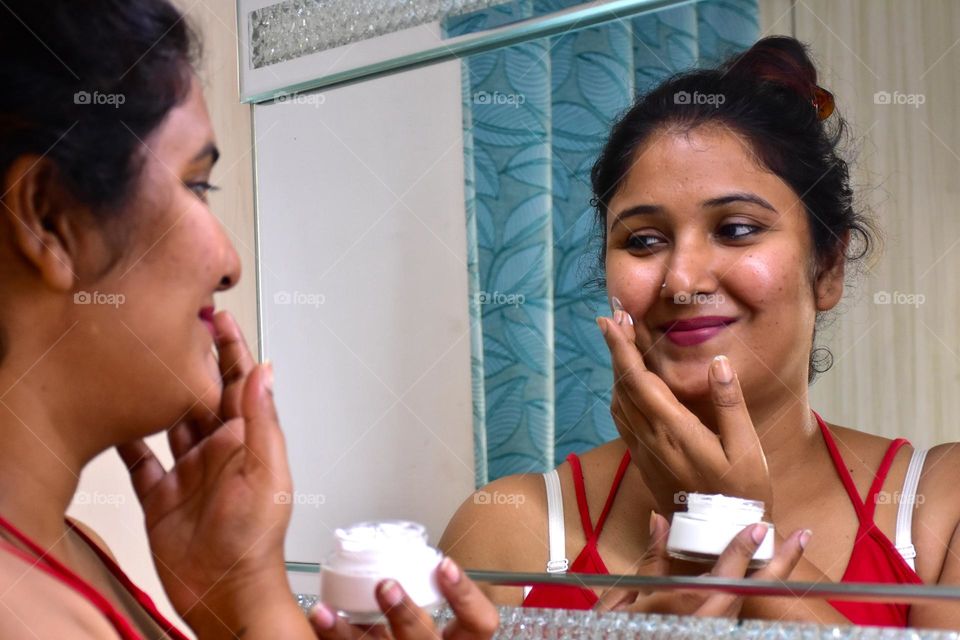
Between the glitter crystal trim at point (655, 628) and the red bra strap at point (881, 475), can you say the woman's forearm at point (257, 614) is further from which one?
the red bra strap at point (881, 475)

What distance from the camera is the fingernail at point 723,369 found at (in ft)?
1.93

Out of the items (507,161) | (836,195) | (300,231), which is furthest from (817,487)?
(300,231)

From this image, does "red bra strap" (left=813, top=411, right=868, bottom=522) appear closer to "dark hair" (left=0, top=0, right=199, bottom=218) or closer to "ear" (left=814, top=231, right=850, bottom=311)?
"ear" (left=814, top=231, right=850, bottom=311)

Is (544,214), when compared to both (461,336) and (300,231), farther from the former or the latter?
(300,231)

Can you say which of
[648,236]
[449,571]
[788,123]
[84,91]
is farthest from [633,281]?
[84,91]

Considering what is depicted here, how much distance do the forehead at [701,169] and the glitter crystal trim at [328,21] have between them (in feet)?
0.55

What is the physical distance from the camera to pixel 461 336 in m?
0.68

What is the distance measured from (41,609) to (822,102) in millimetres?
512

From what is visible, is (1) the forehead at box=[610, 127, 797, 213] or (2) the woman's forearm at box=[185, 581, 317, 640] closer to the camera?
(2) the woman's forearm at box=[185, 581, 317, 640]

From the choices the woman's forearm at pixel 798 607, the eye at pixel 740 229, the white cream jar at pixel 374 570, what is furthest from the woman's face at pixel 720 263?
the white cream jar at pixel 374 570

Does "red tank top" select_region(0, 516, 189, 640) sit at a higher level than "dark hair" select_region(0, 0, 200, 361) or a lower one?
lower

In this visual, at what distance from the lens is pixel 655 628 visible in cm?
58

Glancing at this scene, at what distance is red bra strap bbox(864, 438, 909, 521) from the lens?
56cm

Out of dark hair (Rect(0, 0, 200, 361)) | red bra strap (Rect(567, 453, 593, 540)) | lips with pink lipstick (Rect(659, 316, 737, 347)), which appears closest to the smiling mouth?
lips with pink lipstick (Rect(659, 316, 737, 347))
